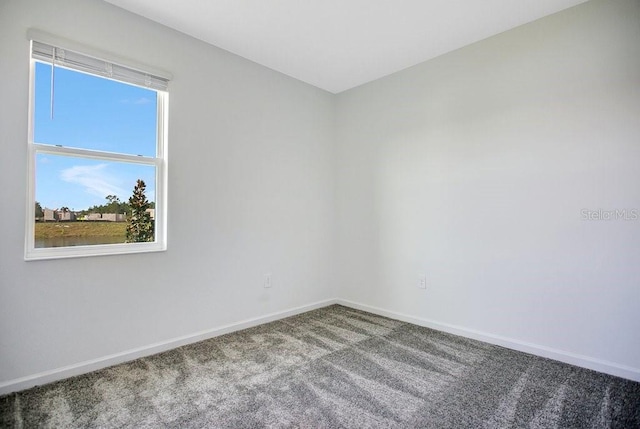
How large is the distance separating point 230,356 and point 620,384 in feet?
8.56

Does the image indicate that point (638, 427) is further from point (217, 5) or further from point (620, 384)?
point (217, 5)

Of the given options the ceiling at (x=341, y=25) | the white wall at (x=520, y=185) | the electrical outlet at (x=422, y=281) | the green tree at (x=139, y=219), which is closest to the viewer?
the white wall at (x=520, y=185)

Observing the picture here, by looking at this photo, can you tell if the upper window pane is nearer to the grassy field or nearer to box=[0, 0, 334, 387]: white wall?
box=[0, 0, 334, 387]: white wall

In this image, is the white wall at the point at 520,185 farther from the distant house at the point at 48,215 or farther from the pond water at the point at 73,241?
the distant house at the point at 48,215

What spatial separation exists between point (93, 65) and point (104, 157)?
629 millimetres

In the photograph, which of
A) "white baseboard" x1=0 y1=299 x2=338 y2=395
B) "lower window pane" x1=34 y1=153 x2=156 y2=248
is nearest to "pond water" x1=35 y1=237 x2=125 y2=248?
"lower window pane" x1=34 y1=153 x2=156 y2=248

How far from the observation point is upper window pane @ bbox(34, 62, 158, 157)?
6.79 feet

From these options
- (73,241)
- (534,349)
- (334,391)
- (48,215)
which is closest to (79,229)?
(73,241)

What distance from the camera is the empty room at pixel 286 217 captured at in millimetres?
1893

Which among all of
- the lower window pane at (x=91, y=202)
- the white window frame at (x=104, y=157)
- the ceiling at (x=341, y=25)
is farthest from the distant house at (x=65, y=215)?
the ceiling at (x=341, y=25)

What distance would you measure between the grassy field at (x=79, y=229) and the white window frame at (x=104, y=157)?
2.3 inches

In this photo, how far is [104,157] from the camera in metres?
2.29

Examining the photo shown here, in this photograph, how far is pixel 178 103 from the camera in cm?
258

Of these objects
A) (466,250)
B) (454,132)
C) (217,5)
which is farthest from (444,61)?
(217,5)
